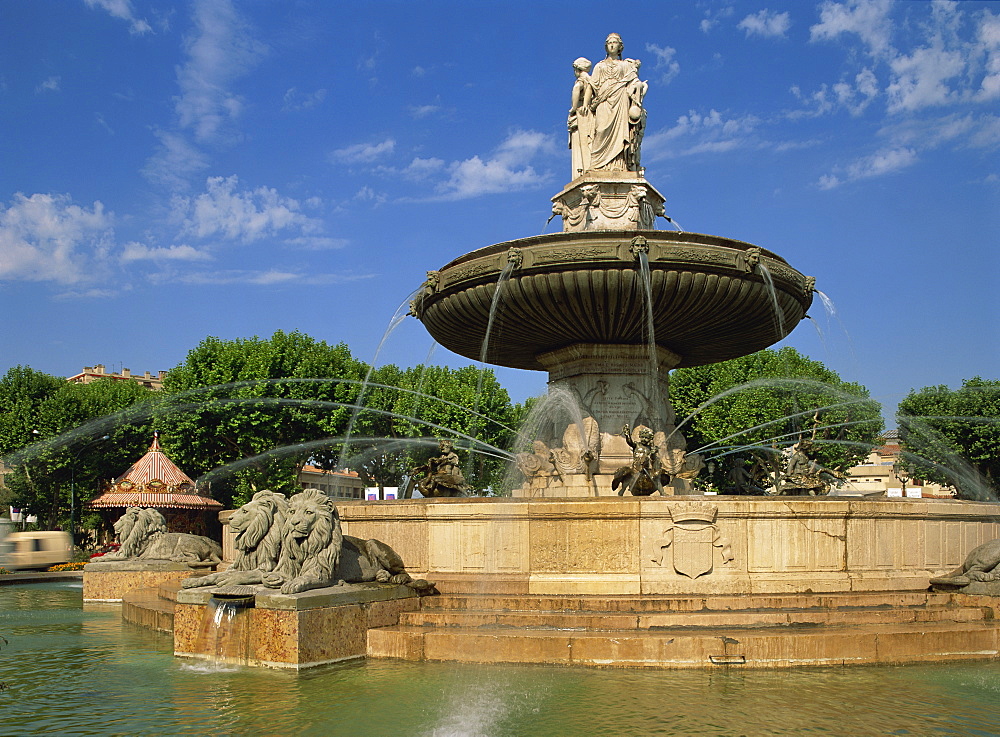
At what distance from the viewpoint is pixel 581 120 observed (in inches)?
652

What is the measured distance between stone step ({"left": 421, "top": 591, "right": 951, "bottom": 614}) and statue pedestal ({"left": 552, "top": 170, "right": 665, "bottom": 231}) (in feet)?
27.0

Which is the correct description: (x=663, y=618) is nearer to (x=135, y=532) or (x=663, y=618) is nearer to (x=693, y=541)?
(x=693, y=541)

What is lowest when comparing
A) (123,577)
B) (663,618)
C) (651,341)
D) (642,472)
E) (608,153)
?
(123,577)

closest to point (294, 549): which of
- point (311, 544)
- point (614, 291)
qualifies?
point (311, 544)

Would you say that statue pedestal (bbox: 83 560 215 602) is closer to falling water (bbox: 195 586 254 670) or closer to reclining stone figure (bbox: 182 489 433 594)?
reclining stone figure (bbox: 182 489 433 594)

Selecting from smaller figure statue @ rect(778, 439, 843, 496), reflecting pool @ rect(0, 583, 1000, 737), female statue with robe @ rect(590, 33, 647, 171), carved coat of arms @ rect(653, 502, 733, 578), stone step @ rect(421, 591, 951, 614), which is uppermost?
female statue with robe @ rect(590, 33, 647, 171)

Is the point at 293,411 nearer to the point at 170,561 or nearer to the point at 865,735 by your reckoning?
the point at 170,561

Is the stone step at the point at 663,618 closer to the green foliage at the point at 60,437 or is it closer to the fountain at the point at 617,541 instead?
the fountain at the point at 617,541

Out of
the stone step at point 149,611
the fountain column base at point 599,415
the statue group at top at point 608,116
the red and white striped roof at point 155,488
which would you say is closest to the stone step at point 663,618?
the stone step at point 149,611

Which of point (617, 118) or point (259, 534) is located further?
Result: point (617, 118)

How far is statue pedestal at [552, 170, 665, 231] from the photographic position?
629 inches

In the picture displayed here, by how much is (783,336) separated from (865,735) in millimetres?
10899

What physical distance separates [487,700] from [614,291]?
24.5 feet

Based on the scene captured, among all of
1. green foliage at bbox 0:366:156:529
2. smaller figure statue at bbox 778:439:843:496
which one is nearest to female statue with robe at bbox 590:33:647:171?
smaller figure statue at bbox 778:439:843:496
